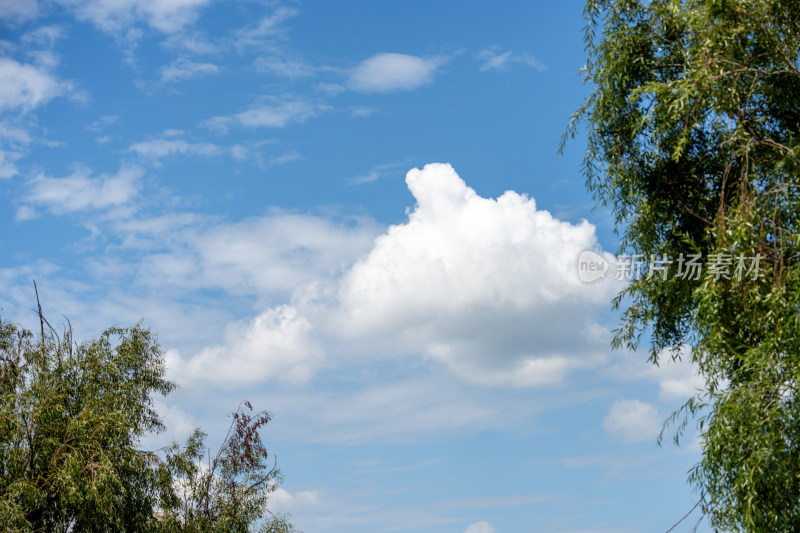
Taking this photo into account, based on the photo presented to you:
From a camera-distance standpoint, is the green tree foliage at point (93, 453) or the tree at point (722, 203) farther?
the green tree foliage at point (93, 453)

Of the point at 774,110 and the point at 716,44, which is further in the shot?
the point at 774,110

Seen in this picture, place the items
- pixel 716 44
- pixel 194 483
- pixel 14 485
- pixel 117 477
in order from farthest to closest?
pixel 194 483
pixel 117 477
pixel 14 485
pixel 716 44

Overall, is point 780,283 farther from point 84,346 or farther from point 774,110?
point 84,346

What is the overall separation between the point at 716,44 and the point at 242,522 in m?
11.3

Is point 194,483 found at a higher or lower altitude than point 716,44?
lower

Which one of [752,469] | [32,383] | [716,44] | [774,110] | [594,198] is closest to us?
[752,469]

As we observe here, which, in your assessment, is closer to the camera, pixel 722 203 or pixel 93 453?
pixel 722 203

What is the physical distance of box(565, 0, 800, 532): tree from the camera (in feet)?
19.8

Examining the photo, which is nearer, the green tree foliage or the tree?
the tree

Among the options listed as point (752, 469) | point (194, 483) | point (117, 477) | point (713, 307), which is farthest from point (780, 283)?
point (194, 483)

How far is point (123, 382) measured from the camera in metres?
12.2

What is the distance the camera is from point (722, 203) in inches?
261

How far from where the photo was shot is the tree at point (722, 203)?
6.05 metres

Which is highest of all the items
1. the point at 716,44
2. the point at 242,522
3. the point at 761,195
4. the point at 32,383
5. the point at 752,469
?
the point at 716,44
